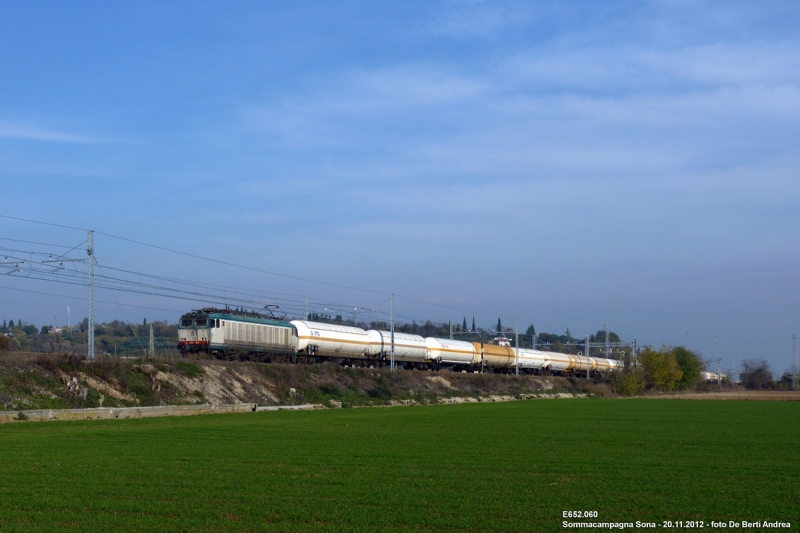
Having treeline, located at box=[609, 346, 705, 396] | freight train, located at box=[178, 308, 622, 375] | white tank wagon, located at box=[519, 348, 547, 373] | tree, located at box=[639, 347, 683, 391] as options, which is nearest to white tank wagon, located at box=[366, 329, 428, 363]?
freight train, located at box=[178, 308, 622, 375]

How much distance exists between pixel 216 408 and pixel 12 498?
2878 centimetres

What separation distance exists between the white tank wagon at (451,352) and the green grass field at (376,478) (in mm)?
46540

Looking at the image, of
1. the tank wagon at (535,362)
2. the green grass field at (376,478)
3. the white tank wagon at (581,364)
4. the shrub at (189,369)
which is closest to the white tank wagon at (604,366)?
the tank wagon at (535,362)

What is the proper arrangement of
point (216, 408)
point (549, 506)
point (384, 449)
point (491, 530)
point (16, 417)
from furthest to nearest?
1. point (216, 408)
2. point (16, 417)
3. point (384, 449)
4. point (549, 506)
5. point (491, 530)

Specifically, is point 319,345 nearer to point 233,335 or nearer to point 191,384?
point 233,335

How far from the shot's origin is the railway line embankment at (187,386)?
3478cm

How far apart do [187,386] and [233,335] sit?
30.0 feet

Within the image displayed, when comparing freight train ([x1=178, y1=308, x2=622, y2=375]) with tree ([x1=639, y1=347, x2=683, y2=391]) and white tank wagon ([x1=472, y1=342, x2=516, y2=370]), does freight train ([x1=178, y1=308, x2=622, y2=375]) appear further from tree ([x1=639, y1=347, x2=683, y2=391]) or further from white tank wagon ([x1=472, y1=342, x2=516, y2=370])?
tree ([x1=639, y1=347, x2=683, y2=391])

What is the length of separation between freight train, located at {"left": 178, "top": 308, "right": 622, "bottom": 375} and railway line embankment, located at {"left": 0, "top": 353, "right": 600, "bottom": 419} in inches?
84.0

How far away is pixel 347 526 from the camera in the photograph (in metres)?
11.3

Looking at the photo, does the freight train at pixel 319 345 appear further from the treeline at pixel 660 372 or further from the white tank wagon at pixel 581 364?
the treeline at pixel 660 372

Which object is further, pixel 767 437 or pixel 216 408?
pixel 216 408

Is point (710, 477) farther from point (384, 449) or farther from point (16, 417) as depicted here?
point (16, 417)

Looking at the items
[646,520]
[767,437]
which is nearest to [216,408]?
[767,437]
